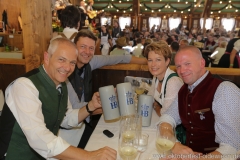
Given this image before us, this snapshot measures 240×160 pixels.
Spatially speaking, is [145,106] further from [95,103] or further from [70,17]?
[70,17]

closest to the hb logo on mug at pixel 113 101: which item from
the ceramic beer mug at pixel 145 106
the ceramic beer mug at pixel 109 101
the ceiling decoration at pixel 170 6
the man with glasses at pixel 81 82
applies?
the ceramic beer mug at pixel 109 101

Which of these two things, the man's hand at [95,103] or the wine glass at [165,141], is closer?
the wine glass at [165,141]

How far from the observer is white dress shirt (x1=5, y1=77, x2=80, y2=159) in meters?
1.00

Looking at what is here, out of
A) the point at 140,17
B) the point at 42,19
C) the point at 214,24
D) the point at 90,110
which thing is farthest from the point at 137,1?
the point at 90,110

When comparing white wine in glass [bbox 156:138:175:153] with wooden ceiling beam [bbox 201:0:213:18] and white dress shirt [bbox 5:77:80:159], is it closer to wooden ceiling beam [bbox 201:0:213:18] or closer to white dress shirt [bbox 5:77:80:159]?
white dress shirt [bbox 5:77:80:159]

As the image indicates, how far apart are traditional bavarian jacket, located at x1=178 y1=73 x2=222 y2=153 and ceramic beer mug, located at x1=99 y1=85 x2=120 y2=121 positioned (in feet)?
1.55

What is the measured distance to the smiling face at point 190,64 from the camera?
52.8 inches

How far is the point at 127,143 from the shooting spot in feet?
3.44

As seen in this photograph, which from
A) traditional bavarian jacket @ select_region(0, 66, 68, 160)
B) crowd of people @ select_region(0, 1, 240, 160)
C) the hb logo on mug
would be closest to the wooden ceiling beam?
crowd of people @ select_region(0, 1, 240, 160)

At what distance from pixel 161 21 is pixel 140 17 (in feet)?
5.20

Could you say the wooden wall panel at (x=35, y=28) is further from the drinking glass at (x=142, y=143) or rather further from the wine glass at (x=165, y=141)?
the wine glass at (x=165, y=141)

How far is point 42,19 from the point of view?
216cm

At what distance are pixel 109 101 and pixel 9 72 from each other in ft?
5.24

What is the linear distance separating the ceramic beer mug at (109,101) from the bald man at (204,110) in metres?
0.38
